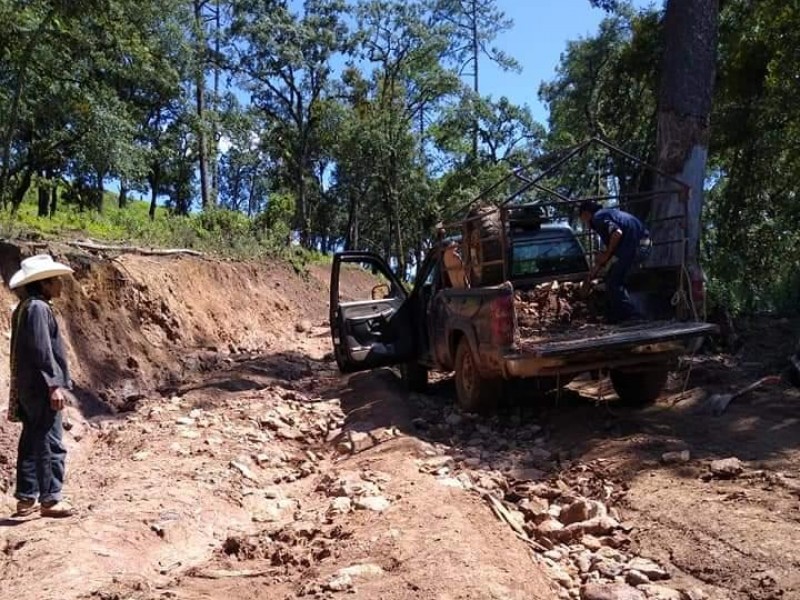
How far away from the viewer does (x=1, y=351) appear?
745 centimetres

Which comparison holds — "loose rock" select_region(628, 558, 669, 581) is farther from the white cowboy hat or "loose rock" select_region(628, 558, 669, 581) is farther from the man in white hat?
the white cowboy hat

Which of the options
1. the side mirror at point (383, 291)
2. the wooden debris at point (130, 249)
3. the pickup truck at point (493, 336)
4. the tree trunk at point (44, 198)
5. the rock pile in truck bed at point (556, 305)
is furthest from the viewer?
the tree trunk at point (44, 198)

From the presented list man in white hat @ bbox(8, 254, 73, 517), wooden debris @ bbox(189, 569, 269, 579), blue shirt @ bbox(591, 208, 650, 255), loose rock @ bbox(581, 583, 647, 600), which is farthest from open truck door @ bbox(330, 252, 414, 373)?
loose rock @ bbox(581, 583, 647, 600)

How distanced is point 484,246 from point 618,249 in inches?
50.5

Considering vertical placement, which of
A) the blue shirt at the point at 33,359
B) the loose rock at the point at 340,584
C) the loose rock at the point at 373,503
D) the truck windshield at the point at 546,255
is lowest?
the loose rock at the point at 340,584

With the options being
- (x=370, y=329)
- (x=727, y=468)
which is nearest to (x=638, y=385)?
(x=727, y=468)

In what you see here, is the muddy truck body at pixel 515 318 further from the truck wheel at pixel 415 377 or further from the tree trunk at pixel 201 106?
the tree trunk at pixel 201 106

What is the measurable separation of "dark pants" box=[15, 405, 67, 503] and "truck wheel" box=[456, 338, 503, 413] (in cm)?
365

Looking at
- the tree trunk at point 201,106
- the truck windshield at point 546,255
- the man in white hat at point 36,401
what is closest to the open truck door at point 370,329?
the truck windshield at point 546,255

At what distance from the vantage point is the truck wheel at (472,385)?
7.41 m

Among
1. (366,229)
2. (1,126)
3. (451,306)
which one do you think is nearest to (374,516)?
(451,306)

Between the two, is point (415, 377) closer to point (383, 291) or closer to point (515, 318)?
point (383, 291)

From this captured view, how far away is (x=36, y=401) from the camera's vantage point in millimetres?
5227

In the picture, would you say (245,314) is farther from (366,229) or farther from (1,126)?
(366,229)
